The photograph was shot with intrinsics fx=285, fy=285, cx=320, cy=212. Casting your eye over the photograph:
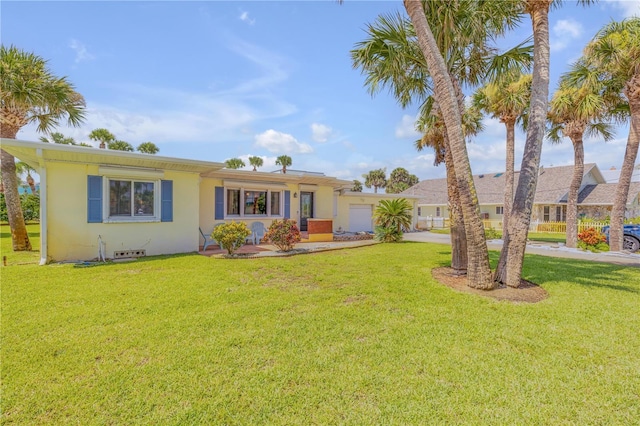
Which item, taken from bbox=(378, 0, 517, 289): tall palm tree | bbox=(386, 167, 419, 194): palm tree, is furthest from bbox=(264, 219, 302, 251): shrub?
bbox=(386, 167, 419, 194): palm tree

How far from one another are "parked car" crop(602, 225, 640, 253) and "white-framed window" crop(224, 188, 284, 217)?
16.3 meters

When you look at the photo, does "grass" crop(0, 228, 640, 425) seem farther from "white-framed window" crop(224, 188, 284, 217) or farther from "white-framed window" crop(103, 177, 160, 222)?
"white-framed window" crop(224, 188, 284, 217)

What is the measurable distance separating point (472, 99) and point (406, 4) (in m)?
11.8

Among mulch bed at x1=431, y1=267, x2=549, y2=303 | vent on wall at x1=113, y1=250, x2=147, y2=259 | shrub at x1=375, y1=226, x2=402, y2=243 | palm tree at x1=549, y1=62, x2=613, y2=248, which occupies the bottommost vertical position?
mulch bed at x1=431, y1=267, x2=549, y2=303

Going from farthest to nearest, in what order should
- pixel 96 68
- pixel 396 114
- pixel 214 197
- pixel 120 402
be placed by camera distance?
1. pixel 214 197
2. pixel 396 114
3. pixel 96 68
4. pixel 120 402

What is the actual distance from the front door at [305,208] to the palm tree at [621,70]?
13854 mm

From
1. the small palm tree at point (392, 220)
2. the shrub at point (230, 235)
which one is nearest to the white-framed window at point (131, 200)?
the shrub at point (230, 235)

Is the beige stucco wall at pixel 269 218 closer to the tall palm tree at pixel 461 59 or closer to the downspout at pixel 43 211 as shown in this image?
the downspout at pixel 43 211

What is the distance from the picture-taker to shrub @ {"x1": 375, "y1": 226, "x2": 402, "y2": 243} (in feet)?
48.7

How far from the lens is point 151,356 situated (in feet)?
11.1

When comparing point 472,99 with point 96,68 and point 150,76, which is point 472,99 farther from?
point 96,68

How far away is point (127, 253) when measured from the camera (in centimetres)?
979

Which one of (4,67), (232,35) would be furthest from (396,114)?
(4,67)

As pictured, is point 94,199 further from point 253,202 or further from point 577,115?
point 577,115
